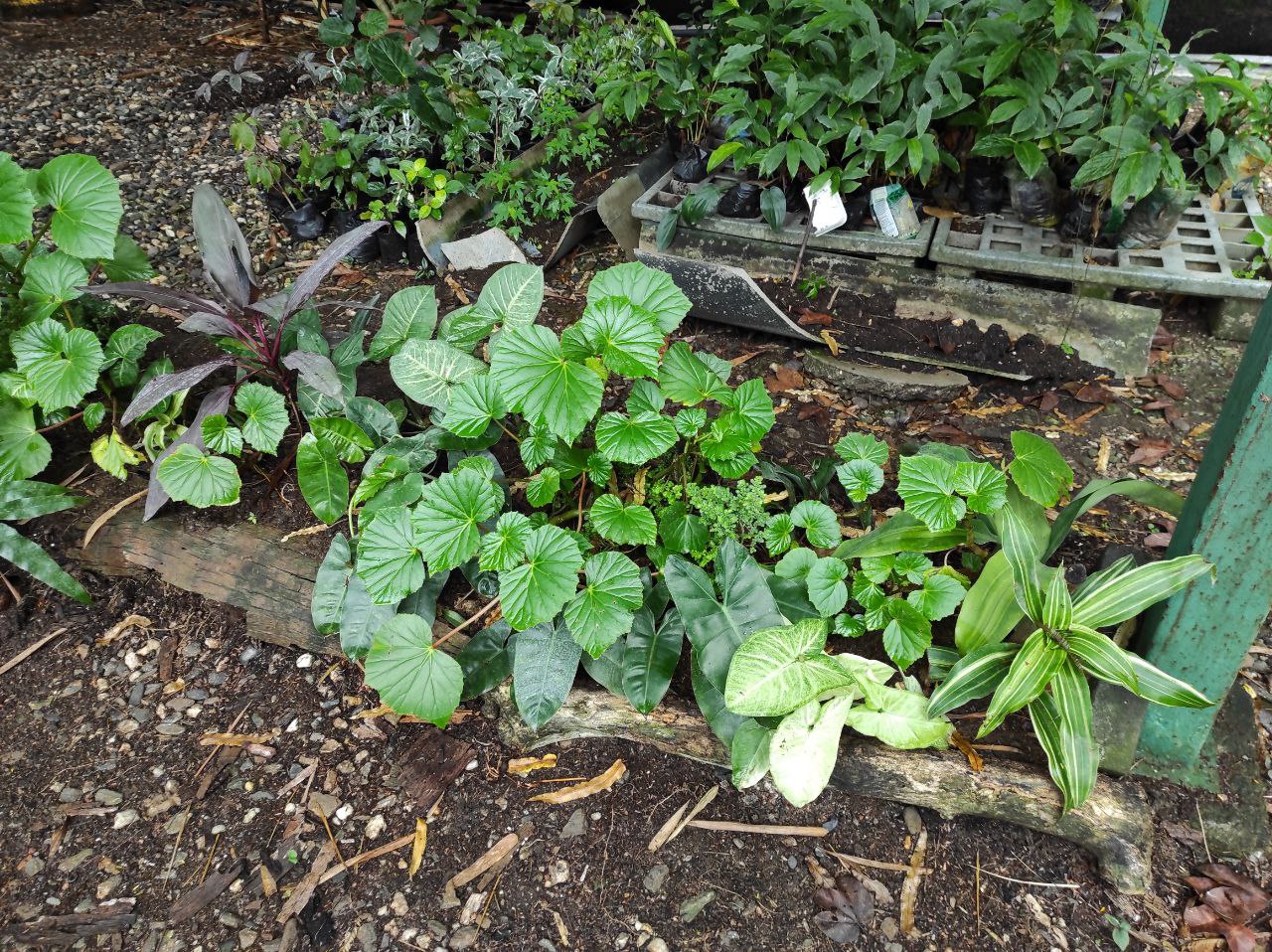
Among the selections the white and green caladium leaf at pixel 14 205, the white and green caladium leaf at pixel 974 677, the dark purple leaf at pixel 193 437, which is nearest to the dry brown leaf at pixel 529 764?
the white and green caladium leaf at pixel 974 677

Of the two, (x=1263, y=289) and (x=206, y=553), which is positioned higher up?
(x=1263, y=289)

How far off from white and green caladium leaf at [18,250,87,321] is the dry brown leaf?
67.0 inches

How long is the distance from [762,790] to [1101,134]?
2.43 m

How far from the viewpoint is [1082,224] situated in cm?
304

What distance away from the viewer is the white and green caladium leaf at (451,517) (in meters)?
1.79

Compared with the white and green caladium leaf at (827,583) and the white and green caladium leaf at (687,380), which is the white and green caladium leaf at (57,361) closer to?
the white and green caladium leaf at (687,380)

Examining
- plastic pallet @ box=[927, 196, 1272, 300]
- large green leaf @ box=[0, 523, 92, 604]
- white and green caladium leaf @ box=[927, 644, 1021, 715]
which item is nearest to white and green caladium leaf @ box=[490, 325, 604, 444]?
white and green caladium leaf @ box=[927, 644, 1021, 715]

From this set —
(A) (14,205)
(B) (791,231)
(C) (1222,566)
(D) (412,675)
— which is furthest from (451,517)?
(B) (791,231)

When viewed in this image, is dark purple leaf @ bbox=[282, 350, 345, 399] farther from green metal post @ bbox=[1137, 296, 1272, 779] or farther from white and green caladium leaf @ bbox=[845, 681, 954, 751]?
green metal post @ bbox=[1137, 296, 1272, 779]

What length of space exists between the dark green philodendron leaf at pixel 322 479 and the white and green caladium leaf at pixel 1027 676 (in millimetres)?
1572

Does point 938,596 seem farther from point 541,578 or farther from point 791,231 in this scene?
point 791,231

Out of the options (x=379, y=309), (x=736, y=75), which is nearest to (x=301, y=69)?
(x=379, y=309)

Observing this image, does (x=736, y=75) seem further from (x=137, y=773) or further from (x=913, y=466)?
(x=137, y=773)

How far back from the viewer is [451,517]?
5.93 feet
